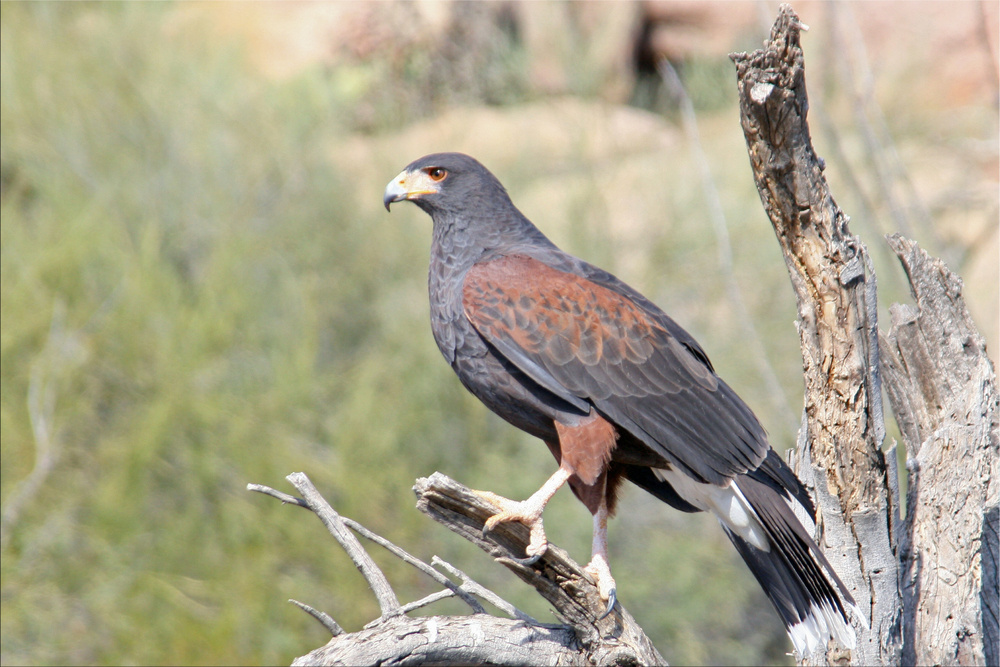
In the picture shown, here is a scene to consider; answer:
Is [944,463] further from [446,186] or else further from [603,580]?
[446,186]

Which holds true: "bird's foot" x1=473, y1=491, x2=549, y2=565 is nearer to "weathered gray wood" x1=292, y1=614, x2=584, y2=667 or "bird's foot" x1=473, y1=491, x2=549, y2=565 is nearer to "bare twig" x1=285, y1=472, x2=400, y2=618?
"weathered gray wood" x1=292, y1=614, x2=584, y2=667

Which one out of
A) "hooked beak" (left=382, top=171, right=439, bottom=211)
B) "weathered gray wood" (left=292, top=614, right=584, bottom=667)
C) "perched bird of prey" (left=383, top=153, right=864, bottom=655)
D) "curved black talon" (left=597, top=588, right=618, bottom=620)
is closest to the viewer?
"weathered gray wood" (left=292, top=614, right=584, bottom=667)

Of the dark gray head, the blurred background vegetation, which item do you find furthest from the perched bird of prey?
the blurred background vegetation

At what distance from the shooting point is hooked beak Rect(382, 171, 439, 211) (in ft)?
12.6

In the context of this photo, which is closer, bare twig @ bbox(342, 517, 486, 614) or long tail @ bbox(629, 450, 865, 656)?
bare twig @ bbox(342, 517, 486, 614)

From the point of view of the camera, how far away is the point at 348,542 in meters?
2.56

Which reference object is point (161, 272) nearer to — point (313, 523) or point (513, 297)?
point (313, 523)

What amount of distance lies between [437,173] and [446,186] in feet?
0.33

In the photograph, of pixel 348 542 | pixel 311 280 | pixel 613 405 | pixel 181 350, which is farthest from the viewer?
pixel 311 280

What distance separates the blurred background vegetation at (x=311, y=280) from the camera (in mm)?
8156

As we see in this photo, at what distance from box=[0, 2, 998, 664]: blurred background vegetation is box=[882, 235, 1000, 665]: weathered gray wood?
13.3ft

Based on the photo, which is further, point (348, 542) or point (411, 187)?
point (411, 187)

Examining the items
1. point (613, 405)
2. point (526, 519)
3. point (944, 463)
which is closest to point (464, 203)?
point (613, 405)

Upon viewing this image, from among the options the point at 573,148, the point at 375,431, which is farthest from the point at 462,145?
the point at 375,431
